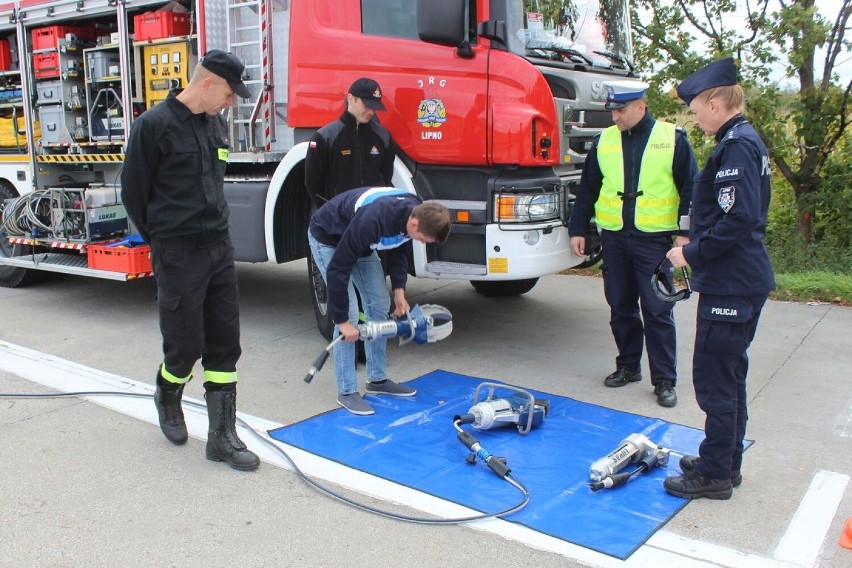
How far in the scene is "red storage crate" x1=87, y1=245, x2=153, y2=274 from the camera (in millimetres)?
6828

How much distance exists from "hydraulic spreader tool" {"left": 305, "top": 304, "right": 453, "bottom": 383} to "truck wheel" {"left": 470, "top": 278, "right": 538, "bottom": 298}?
3038 mm

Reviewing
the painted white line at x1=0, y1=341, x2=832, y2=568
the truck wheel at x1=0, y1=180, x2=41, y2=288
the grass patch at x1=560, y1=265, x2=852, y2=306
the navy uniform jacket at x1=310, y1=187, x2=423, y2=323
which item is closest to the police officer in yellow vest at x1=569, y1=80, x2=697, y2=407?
the navy uniform jacket at x1=310, y1=187, x2=423, y2=323

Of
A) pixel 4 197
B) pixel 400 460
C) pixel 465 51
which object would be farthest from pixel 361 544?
pixel 4 197

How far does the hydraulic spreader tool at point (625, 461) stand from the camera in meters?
3.65

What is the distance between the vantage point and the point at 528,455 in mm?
4078

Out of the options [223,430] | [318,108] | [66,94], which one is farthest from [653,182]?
[66,94]

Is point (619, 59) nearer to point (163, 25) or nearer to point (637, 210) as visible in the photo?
point (637, 210)

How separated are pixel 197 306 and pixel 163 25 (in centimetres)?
376

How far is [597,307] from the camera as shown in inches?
291

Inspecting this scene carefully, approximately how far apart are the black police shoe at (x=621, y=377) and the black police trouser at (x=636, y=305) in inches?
1.3

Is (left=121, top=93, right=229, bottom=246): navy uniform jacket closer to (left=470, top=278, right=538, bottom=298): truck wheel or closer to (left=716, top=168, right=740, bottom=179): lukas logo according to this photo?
(left=716, top=168, right=740, bottom=179): lukas logo

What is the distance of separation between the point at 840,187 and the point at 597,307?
3.68 metres

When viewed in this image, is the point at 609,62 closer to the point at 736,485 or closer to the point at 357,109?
the point at 357,109

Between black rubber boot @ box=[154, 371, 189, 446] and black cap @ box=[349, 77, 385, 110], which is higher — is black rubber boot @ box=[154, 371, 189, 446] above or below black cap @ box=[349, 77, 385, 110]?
below
